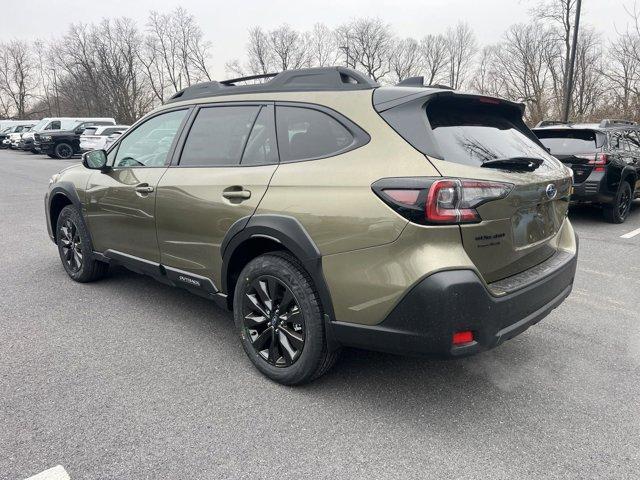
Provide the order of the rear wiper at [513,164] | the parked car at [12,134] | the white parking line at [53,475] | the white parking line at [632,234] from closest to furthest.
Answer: the white parking line at [53,475] < the rear wiper at [513,164] < the white parking line at [632,234] < the parked car at [12,134]

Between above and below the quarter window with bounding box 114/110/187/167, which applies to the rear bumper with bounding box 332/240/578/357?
below

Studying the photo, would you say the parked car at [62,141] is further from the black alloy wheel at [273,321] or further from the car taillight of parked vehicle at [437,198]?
the car taillight of parked vehicle at [437,198]

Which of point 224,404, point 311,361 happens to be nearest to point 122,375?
point 224,404

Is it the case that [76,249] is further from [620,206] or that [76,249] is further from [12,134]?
[12,134]

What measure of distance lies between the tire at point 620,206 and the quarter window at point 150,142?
23.0 ft

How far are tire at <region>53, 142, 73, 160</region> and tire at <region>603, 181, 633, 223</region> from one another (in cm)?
2600

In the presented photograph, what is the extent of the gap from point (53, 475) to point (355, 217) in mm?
1776

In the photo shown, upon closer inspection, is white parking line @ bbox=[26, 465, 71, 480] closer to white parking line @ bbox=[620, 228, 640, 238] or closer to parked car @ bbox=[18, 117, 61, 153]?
white parking line @ bbox=[620, 228, 640, 238]

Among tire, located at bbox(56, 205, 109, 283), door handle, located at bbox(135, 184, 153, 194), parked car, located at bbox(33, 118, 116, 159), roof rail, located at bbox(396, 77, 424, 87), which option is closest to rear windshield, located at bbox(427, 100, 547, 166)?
roof rail, located at bbox(396, 77, 424, 87)

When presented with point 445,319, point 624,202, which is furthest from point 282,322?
point 624,202

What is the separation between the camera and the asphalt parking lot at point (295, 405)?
7.21 ft

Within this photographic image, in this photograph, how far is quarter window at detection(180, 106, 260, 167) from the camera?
123 inches

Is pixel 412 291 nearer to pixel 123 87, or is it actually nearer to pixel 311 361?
pixel 311 361

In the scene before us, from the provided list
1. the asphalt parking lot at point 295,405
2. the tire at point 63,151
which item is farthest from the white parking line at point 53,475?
the tire at point 63,151
